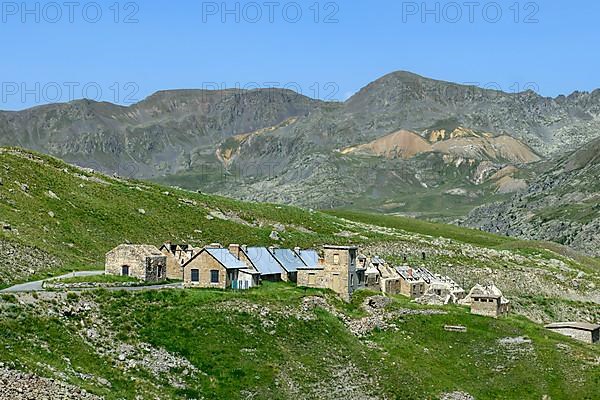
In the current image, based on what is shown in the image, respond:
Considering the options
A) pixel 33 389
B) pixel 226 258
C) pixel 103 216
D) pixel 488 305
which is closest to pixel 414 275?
pixel 488 305

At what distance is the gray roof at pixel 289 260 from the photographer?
3275 inches

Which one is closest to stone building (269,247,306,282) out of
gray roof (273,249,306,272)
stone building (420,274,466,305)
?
gray roof (273,249,306,272)

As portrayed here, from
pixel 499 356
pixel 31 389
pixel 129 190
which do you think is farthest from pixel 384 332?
pixel 129 190

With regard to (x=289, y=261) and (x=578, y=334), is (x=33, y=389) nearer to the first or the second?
(x=289, y=261)

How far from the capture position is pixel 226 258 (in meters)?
74.8

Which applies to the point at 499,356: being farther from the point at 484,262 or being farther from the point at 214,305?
the point at 484,262

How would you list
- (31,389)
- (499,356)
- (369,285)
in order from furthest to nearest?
1. (369,285)
2. (499,356)
3. (31,389)

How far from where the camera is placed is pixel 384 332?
6881cm

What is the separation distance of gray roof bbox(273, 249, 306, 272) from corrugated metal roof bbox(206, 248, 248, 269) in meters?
6.96

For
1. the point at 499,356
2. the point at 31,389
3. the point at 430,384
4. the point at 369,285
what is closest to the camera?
the point at 31,389

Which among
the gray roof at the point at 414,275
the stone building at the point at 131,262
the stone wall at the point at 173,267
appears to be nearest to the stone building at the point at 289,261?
the stone wall at the point at 173,267

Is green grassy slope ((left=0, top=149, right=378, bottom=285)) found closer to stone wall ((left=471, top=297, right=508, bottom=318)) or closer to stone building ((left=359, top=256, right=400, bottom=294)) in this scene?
stone building ((left=359, top=256, right=400, bottom=294))

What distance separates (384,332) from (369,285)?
18463 millimetres

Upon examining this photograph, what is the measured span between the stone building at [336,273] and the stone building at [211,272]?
7130 mm
